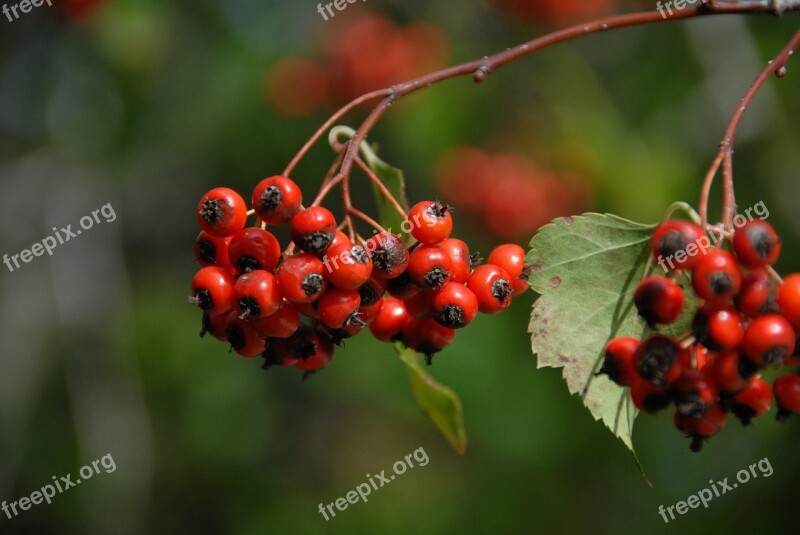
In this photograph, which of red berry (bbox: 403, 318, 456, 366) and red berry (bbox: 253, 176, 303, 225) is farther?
red berry (bbox: 403, 318, 456, 366)

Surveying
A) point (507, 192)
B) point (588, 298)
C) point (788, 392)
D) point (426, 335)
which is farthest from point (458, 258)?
Result: point (507, 192)

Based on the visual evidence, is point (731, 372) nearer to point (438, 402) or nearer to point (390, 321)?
point (390, 321)

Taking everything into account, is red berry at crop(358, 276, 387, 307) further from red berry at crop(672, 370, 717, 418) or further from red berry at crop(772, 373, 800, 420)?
red berry at crop(772, 373, 800, 420)

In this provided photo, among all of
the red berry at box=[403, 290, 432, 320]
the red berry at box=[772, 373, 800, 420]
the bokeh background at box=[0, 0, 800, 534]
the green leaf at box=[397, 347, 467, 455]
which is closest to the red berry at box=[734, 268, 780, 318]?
the red berry at box=[772, 373, 800, 420]

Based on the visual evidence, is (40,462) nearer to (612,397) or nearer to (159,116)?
(159,116)

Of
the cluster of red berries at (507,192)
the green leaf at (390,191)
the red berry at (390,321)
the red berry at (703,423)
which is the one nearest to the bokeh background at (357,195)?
the cluster of red berries at (507,192)

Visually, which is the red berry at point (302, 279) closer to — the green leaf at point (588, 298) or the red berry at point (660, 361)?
the green leaf at point (588, 298)

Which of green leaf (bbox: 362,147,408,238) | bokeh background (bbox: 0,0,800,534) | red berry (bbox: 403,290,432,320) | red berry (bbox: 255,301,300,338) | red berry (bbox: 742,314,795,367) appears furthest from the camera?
bokeh background (bbox: 0,0,800,534)
